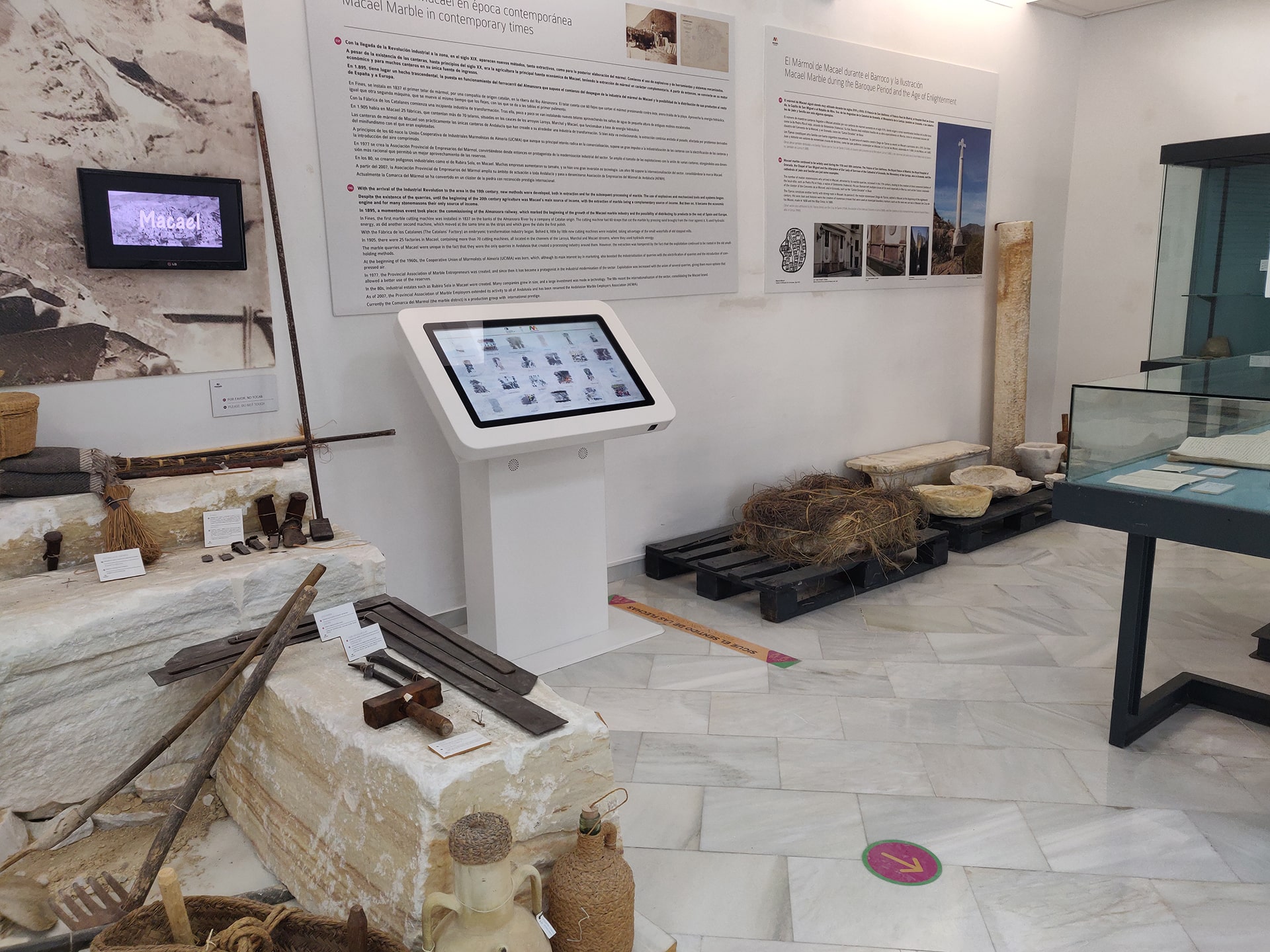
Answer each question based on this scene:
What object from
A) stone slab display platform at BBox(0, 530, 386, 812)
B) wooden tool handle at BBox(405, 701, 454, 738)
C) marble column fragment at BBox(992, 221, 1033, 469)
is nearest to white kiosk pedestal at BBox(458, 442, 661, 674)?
stone slab display platform at BBox(0, 530, 386, 812)

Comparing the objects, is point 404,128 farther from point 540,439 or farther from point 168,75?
point 540,439

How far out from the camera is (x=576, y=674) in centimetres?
351

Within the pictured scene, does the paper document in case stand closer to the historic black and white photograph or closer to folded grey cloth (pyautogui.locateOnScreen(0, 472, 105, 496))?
the historic black and white photograph

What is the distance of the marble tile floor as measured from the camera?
218 cm

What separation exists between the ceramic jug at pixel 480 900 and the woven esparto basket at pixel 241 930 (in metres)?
0.15

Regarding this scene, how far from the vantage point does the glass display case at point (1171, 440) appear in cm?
260

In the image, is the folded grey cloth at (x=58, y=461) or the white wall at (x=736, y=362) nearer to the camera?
the folded grey cloth at (x=58, y=461)

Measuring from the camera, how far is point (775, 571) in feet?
13.9

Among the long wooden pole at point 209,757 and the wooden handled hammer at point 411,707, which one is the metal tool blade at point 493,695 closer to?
the wooden handled hammer at point 411,707

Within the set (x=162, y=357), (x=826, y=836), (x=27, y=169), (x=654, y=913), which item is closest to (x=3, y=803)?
(x=162, y=357)

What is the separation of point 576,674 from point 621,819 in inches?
38.3

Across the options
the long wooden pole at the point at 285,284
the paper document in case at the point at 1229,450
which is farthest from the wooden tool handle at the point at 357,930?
the paper document in case at the point at 1229,450

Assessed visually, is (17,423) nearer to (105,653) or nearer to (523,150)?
(105,653)

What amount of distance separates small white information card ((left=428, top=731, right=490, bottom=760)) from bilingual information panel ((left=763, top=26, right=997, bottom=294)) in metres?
3.55
